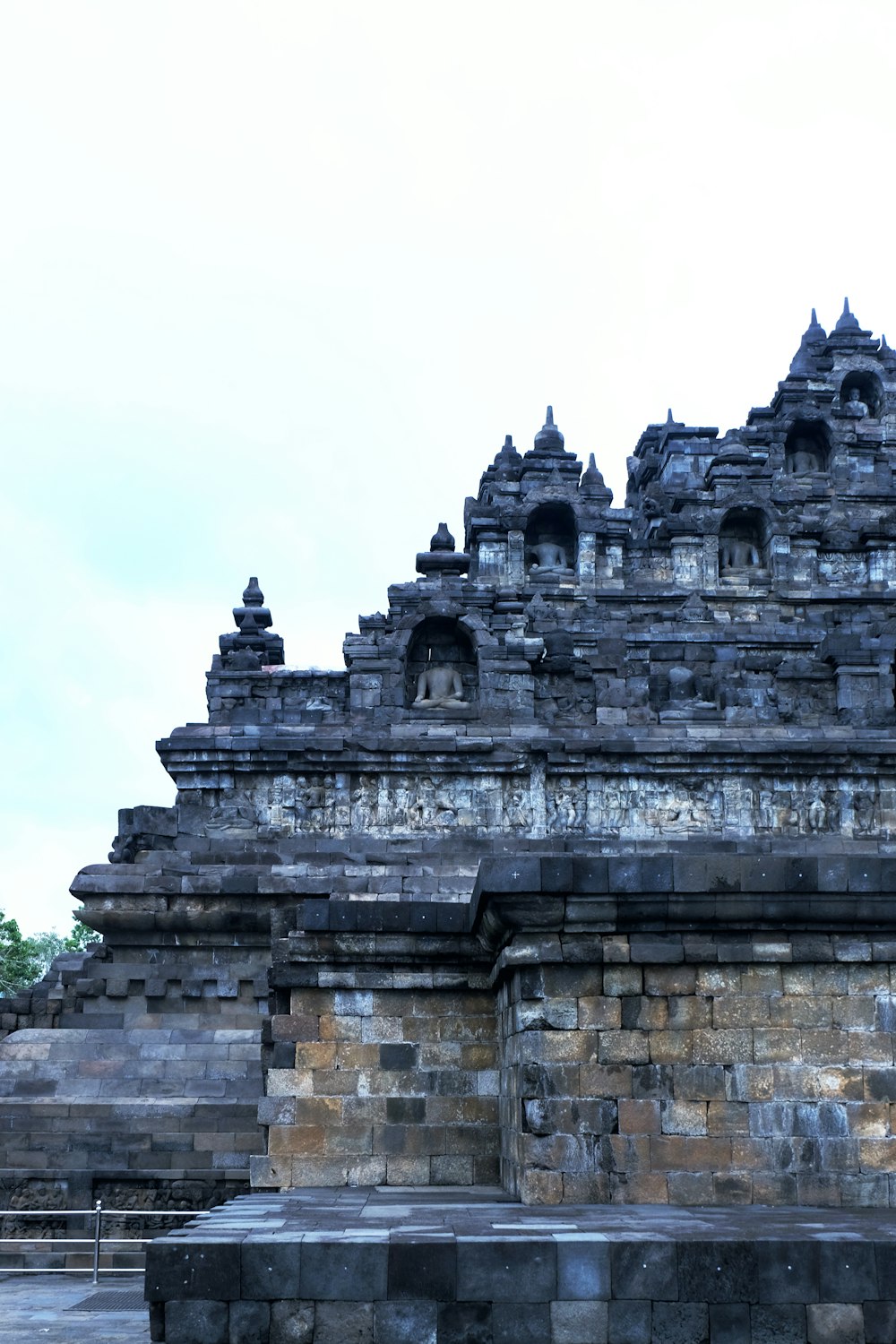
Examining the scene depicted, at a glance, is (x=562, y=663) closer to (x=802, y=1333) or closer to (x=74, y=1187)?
(x=74, y=1187)

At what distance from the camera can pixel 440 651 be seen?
2933cm

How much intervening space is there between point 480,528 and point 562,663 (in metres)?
6.47

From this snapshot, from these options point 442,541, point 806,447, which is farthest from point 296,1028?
point 806,447

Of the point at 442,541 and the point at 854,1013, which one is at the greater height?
the point at 442,541

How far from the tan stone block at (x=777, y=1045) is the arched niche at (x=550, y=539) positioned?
73.6 feet

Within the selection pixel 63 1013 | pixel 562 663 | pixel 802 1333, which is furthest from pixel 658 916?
pixel 562 663

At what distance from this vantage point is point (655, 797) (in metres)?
26.0

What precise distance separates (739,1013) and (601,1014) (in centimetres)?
102

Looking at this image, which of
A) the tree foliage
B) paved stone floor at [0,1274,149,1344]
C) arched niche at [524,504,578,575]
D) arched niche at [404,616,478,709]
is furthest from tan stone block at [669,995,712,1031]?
the tree foliage

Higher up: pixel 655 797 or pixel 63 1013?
pixel 655 797

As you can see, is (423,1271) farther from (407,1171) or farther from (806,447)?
(806,447)

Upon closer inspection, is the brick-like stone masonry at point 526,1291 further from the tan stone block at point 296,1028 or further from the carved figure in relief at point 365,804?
the carved figure in relief at point 365,804

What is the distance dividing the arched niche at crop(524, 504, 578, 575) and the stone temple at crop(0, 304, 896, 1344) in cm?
17

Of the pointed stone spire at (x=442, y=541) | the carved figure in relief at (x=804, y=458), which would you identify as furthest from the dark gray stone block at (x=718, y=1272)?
the carved figure in relief at (x=804, y=458)
